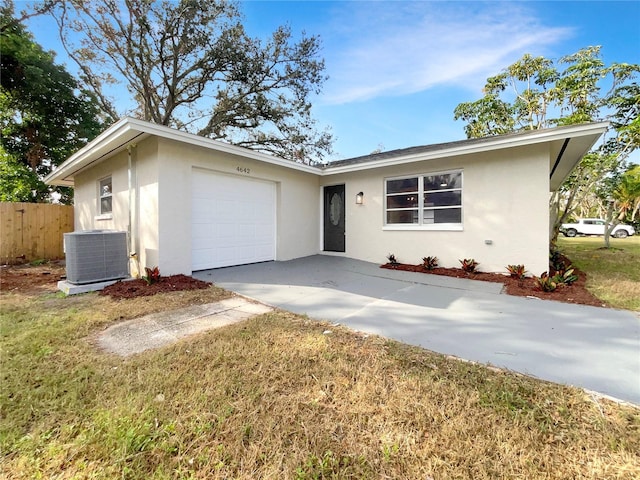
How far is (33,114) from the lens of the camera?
12227mm

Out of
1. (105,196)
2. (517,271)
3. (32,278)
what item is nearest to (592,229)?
(517,271)

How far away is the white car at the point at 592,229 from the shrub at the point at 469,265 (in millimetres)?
22941

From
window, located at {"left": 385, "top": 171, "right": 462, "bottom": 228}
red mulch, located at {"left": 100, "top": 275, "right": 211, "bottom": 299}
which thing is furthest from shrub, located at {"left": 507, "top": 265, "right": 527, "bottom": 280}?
red mulch, located at {"left": 100, "top": 275, "right": 211, "bottom": 299}

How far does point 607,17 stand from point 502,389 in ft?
33.6

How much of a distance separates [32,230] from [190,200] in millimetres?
7692

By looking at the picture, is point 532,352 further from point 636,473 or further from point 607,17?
point 607,17

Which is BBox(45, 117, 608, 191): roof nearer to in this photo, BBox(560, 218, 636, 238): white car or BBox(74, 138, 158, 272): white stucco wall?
BBox(74, 138, 158, 272): white stucco wall

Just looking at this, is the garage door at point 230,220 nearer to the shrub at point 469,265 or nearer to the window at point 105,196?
the window at point 105,196

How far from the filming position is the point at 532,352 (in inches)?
105

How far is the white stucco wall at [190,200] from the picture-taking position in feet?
18.2

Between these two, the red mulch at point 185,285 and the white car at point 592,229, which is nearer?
the red mulch at point 185,285

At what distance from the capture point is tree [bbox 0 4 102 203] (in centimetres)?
1124

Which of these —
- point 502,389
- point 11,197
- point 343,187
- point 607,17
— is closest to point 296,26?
point 343,187

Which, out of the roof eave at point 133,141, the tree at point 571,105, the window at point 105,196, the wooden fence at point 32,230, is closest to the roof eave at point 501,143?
the roof eave at point 133,141
